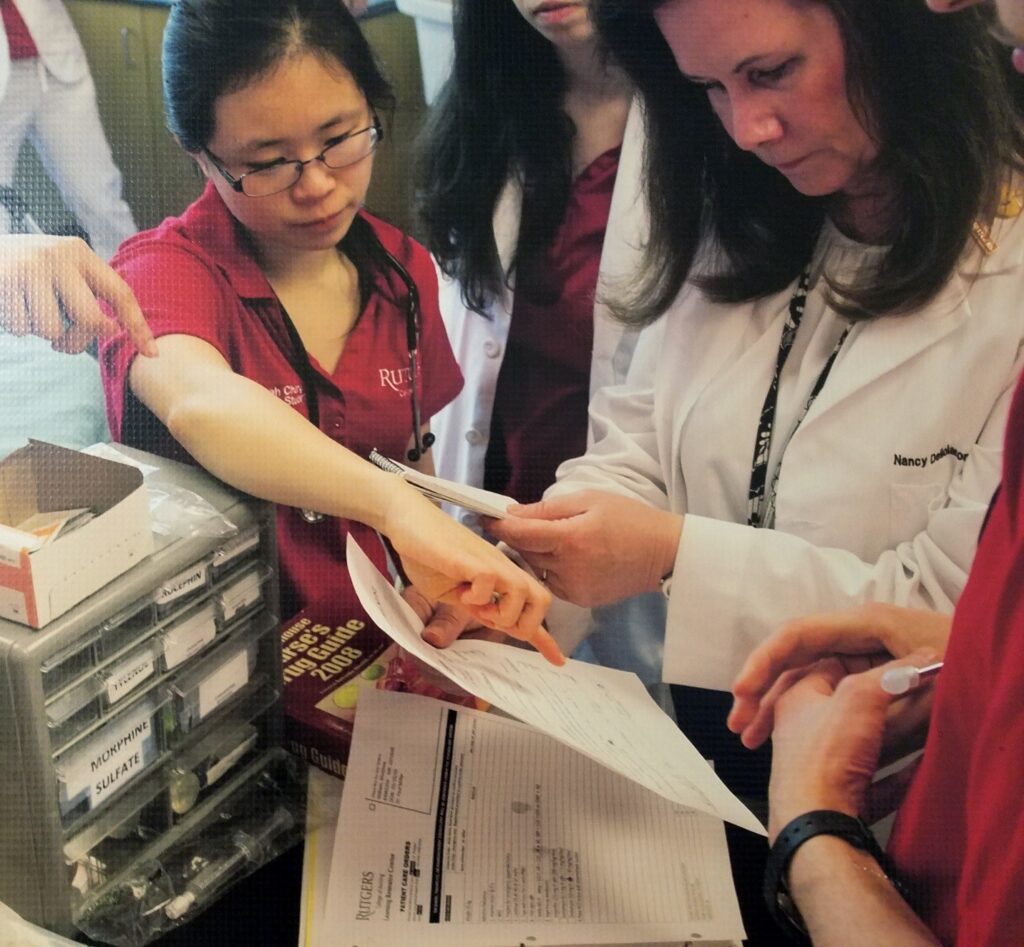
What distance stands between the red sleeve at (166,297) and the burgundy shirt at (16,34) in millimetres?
177

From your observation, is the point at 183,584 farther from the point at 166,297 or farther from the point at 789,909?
the point at 789,909

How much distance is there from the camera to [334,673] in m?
1.12

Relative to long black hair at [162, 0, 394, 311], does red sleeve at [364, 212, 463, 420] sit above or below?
below

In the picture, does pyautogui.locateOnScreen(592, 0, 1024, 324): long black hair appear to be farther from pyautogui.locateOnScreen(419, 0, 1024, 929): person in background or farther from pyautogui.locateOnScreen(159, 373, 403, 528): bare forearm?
pyautogui.locateOnScreen(159, 373, 403, 528): bare forearm

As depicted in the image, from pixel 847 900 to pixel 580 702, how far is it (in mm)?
287

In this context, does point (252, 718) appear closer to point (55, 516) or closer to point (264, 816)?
point (264, 816)

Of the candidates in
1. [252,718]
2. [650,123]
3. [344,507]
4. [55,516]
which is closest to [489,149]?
[650,123]

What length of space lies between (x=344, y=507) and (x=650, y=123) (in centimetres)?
45

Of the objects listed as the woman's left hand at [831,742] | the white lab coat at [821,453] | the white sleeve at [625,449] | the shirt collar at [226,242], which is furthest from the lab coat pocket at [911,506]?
the shirt collar at [226,242]

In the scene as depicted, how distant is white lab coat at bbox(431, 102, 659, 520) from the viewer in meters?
0.92

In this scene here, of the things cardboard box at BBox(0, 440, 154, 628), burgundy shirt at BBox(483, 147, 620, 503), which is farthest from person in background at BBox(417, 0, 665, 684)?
cardboard box at BBox(0, 440, 154, 628)

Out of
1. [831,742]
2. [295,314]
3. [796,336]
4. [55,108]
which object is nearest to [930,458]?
[796,336]

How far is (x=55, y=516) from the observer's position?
2.93 feet

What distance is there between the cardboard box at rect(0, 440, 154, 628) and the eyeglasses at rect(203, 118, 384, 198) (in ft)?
0.87
